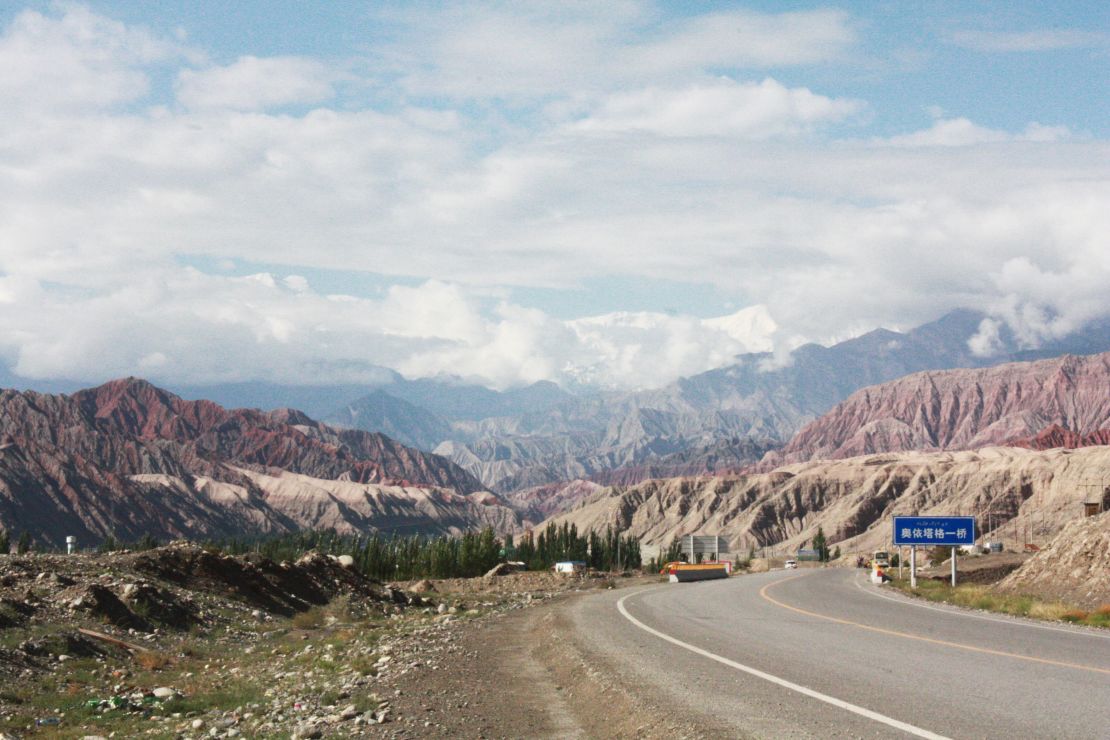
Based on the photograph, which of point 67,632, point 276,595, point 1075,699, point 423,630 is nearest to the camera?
point 1075,699

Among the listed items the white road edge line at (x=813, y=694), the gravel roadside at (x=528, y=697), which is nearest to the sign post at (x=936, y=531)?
the gravel roadside at (x=528, y=697)

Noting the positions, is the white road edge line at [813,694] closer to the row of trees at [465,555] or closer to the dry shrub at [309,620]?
the dry shrub at [309,620]

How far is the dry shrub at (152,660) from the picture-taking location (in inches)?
1041

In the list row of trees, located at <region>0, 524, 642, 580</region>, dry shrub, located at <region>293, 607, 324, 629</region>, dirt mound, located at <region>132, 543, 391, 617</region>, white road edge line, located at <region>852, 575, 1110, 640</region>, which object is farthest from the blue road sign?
row of trees, located at <region>0, 524, 642, 580</region>

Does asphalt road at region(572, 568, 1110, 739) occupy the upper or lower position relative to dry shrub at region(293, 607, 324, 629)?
upper

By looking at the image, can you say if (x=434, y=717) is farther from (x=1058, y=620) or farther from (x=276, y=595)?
(x=276, y=595)

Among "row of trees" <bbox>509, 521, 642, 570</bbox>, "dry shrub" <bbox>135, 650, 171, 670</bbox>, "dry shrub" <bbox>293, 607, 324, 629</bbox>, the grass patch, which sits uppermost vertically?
the grass patch

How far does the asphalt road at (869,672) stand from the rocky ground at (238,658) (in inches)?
88.5

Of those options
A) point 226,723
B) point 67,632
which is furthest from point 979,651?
point 67,632

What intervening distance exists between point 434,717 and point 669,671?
15.7 ft

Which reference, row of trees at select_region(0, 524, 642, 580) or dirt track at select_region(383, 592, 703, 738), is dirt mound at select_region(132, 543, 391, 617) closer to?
dirt track at select_region(383, 592, 703, 738)

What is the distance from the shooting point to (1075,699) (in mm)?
13570

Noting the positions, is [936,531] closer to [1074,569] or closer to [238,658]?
[1074,569]

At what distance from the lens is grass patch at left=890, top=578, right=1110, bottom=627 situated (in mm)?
27672
